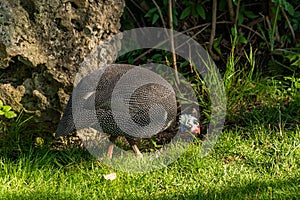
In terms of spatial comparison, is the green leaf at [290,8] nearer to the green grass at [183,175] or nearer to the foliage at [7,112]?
the green grass at [183,175]

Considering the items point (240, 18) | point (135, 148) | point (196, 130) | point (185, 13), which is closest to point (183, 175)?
point (135, 148)

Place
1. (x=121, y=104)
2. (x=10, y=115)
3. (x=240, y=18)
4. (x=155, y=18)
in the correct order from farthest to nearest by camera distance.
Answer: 1. (x=240, y=18)
2. (x=155, y=18)
3. (x=10, y=115)
4. (x=121, y=104)

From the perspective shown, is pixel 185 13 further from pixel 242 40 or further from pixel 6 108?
pixel 6 108

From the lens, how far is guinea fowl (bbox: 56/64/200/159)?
352 centimetres

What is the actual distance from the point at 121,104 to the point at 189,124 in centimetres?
90

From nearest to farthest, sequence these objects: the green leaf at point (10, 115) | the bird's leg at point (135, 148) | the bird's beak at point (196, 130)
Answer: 1. the green leaf at point (10, 115)
2. the bird's leg at point (135, 148)
3. the bird's beak at point (196, 130)

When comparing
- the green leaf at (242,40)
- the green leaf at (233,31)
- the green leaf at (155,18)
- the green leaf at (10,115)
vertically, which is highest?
the green leaf at (155,18)

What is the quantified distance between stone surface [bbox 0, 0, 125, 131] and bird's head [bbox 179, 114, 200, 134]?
34.9 inches

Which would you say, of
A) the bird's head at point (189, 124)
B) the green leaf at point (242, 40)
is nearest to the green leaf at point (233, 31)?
the green leaf at point (242, 40)

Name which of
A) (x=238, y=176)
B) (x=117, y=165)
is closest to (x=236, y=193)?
(x=238, y=176)

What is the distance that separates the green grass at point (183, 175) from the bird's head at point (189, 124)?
148 millimetres

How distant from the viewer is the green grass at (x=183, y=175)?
11.7ft

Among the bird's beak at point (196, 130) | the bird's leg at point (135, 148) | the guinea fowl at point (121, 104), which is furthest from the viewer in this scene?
the bird's beak at point (196, 130)

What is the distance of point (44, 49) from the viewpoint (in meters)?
3.85
